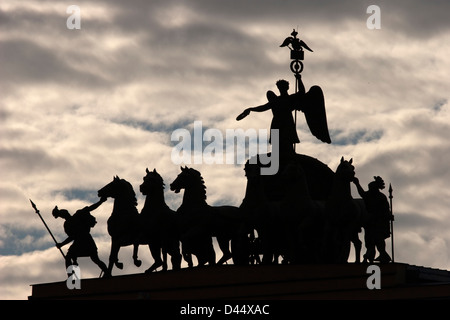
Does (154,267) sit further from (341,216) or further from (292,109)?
(292,109)

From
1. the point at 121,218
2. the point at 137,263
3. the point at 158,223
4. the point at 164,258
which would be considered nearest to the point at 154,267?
the point at 164,258

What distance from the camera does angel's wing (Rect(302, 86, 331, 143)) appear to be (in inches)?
1663

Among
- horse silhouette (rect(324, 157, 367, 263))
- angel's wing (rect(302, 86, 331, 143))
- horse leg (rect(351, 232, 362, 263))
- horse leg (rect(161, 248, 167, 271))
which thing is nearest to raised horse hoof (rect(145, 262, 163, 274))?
horse leg (rect(161, 248, 167, 271))

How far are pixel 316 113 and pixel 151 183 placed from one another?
4422 mm

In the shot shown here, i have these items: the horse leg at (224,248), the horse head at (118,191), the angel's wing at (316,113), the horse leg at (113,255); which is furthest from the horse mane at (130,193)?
the angel's wing at (316,113)

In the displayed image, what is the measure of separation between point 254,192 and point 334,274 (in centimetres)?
300

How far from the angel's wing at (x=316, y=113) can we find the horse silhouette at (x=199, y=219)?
3.43 metres

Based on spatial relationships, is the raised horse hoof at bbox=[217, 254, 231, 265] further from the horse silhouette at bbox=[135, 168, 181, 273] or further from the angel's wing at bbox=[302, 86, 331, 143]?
the angel's wing at bbox=[302, 86, 331, 143]

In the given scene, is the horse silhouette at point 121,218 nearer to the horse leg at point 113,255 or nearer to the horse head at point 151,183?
the horse leg at point 113,255

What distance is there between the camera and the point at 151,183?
1592 inches

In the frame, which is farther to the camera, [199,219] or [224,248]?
[224,248]

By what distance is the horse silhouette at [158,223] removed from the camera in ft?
132

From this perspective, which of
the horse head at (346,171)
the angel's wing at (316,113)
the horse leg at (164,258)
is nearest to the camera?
the horse head at (346,171)
